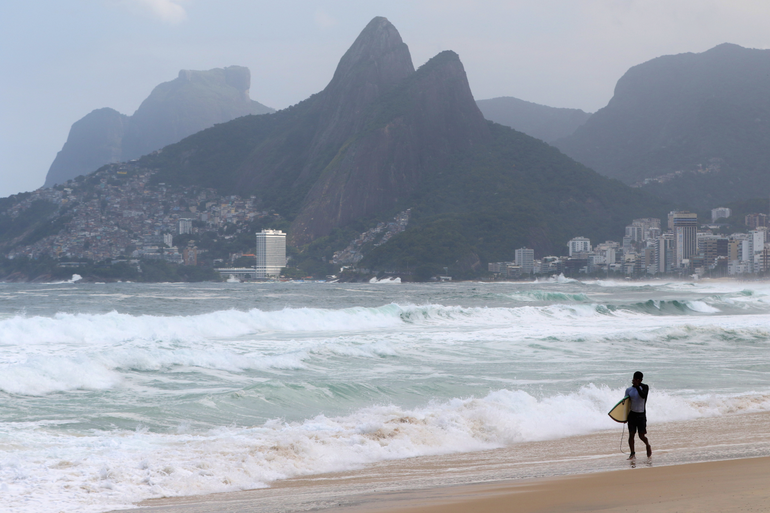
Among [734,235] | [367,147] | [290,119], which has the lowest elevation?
[734,235]

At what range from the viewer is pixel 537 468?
7.32 m

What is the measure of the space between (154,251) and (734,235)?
365ft

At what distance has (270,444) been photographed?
8039mm

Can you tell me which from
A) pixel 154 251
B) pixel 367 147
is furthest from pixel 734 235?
pixel 154 251

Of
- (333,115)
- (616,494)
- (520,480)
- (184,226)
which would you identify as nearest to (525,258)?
(333,115)

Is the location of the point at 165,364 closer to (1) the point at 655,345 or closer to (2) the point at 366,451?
(2) the point at 366,451

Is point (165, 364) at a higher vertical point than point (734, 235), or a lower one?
lower

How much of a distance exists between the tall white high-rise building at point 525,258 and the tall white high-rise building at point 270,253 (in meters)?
47.6

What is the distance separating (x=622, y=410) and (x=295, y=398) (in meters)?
6.09

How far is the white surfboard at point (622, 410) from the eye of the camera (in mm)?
7367

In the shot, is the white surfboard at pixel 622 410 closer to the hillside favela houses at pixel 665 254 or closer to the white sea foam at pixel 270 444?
the white sea foam at pixel 270 444

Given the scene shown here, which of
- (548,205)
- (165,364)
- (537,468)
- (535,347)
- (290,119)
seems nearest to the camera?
(537,468)

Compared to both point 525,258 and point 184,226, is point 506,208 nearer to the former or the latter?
point 525,258

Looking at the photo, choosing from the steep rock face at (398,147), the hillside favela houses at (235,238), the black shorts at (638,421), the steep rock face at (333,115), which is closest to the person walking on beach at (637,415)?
the black shorts at (638,421)
